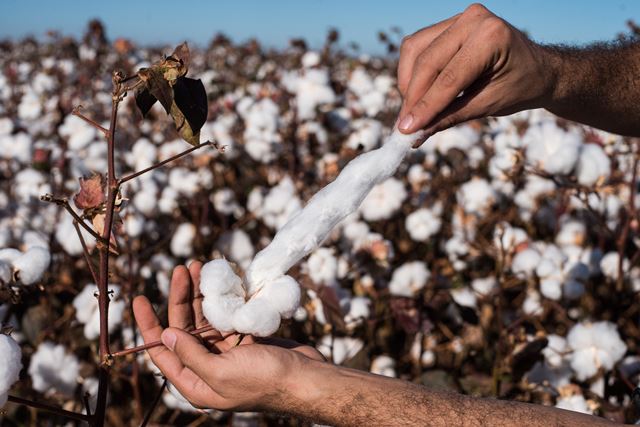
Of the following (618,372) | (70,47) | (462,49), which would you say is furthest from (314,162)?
(70,47)

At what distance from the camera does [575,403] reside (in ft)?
6.68

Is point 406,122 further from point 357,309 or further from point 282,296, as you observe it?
point 357,309

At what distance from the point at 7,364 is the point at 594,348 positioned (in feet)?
5.63

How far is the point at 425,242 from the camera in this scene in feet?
11.7

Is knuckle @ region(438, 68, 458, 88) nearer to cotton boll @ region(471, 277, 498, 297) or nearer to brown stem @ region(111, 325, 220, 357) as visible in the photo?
brown stem @ region(111, 325, 220, 357)

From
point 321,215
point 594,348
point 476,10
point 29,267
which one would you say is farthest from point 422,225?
point 29,267

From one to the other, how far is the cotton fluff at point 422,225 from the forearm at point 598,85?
126 centimetres

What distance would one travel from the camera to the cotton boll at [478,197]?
362 cm

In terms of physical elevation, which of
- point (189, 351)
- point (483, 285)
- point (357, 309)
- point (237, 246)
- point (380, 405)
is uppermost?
point (237, 246)

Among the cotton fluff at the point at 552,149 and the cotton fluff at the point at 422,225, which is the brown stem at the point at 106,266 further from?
the cotton fluff at the point at 422,225

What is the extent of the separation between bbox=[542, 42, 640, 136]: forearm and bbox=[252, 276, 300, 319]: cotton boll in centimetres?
91

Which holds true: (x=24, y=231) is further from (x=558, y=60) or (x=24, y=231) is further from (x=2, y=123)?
(x=558, y=60)

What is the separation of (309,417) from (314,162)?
279cm

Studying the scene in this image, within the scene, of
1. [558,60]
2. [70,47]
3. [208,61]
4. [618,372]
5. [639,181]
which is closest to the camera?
[558,60]
